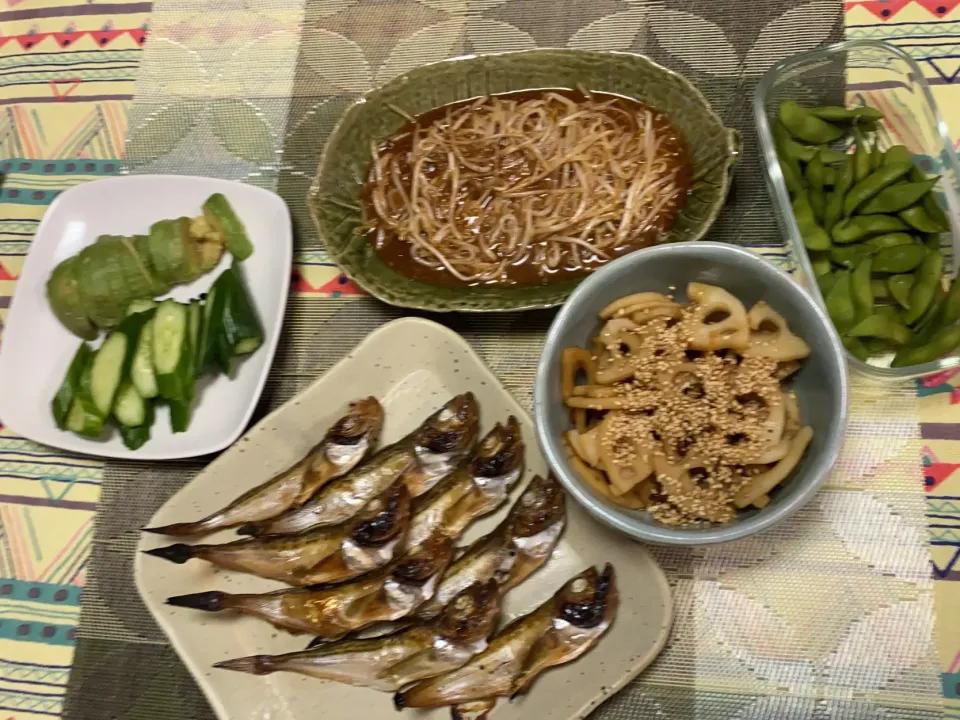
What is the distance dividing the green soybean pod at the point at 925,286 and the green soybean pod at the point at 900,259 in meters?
0.02

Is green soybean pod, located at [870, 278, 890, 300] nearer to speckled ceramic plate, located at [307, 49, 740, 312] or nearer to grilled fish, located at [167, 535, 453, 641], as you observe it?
speckled ceramic plate, located at [307, 49, 740, 312]

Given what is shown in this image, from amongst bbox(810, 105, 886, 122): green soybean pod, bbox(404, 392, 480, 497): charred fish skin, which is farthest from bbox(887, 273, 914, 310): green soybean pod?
bbox(404, 392, 480, 497): charred fish skin

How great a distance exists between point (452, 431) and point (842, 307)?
992 mm

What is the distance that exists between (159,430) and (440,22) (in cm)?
156

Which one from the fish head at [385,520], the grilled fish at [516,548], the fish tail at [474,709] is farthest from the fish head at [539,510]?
the fish tail at [474,709]

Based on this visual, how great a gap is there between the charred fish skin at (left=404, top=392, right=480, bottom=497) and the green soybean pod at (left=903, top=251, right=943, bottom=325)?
3.55ft

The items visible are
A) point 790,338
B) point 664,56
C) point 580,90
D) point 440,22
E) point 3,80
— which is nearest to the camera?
point 790,338

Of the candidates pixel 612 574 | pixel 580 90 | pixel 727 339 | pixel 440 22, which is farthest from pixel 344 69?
pixel 612 574

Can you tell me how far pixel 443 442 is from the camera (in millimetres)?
1773

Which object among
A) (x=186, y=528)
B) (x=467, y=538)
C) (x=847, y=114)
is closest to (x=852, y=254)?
(x=847, y=114)

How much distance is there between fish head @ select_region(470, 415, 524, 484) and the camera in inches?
67.6

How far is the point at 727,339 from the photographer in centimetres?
153

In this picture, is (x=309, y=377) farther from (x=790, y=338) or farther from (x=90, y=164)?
(x=790, y=338)

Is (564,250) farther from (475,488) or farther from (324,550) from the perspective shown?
(324,550)
